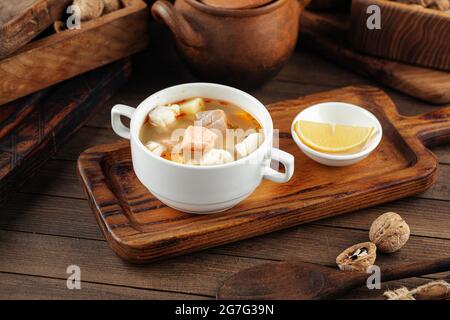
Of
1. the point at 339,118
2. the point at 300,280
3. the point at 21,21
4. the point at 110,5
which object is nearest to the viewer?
the point at 300,280

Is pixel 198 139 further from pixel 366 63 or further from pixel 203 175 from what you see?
pixel 366 63

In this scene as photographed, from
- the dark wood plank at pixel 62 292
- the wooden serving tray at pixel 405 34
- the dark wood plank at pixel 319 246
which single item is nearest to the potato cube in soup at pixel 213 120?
the dark wood plank at pixel 319 246

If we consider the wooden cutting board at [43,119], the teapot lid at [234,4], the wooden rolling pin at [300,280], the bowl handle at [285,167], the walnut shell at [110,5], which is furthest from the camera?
the walnut shell at [110,5]

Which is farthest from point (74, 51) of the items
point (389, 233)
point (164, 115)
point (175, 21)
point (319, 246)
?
point (389, 233)

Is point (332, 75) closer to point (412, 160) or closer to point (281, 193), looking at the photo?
point (412, 160)

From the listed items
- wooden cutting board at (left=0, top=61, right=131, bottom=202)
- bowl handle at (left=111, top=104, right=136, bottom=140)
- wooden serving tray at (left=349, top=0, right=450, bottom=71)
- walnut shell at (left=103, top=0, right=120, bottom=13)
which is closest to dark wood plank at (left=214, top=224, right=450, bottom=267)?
bowl handle at (left=111, top=104, right=136, bottom=140)

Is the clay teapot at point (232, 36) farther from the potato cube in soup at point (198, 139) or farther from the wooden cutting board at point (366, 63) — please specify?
the potato cube in soup at point (198, 139)
